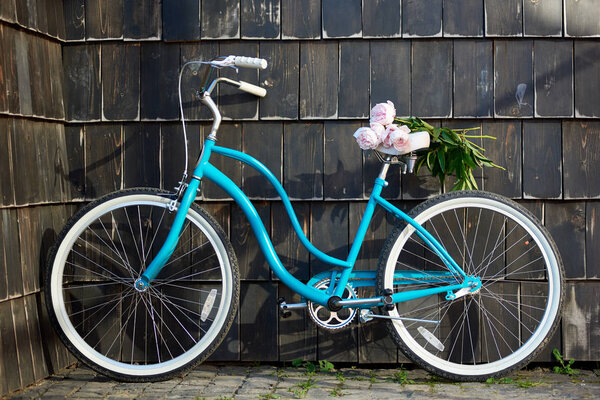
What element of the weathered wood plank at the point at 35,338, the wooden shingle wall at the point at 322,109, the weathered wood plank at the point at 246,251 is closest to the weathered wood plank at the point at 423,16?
the wooden shingle wall at the point at 322,109

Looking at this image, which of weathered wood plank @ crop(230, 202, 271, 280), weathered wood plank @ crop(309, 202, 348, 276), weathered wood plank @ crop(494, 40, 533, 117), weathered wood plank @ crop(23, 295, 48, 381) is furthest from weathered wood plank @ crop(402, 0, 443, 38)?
weathered wood plank @ crop(23, 295, 48, 381)

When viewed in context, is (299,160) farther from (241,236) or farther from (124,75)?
(124,75)

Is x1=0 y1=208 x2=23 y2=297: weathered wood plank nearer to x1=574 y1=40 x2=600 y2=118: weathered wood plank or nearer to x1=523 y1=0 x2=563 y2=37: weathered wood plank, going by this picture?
x1=523 y1=0 x2=563 y2=37: weathered wood plank

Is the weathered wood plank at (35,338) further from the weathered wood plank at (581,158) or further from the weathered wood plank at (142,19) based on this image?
the weathered wood plank at (581,158)

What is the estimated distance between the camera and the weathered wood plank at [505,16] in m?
2.72

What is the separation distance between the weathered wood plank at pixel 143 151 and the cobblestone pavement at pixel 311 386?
2.87 ft

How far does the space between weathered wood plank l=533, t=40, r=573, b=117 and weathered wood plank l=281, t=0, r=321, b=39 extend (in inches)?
37.8

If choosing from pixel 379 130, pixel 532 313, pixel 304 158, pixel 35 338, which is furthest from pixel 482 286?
pixel 35 338

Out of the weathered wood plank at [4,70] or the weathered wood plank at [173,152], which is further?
the weathered wood plank at [173,152]

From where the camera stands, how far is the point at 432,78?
9.05ft

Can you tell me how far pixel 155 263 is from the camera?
7.98 ft

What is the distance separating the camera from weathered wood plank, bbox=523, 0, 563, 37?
107 inches

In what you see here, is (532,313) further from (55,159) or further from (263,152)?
(55,159)

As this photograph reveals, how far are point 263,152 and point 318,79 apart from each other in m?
0.40
